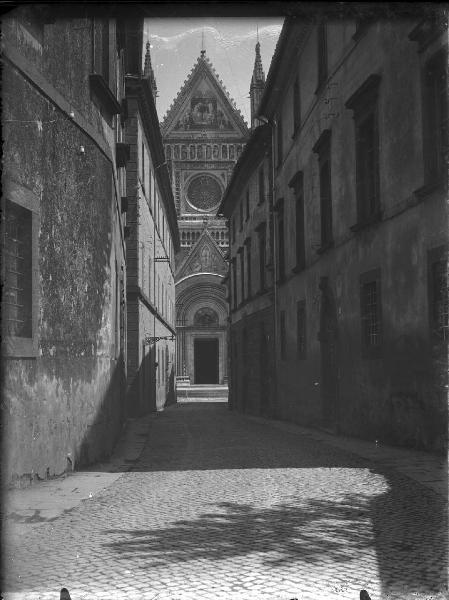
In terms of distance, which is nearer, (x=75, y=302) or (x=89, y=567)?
(x=89, y=567)

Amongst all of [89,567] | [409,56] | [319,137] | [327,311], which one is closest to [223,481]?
[89,567]

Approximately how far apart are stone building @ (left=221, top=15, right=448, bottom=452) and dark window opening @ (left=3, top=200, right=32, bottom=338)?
3092 mm

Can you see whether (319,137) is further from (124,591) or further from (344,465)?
(124,591)

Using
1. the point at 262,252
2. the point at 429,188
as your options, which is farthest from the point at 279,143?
the point at 429,188

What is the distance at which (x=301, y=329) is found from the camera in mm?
18859

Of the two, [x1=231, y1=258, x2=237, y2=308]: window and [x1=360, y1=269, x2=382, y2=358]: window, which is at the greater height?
[x1=231, y1=258, x2=237, y2=308]: window

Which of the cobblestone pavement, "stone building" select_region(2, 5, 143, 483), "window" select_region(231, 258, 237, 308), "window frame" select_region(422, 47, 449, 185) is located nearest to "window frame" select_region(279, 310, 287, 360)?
"stone building" select_region(2, 5, 143, 483)

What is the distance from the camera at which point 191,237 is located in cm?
5656

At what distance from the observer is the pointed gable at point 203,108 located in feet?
25.2

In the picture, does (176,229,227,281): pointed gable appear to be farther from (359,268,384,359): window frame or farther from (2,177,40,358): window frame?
(2,177,40,358): window frame

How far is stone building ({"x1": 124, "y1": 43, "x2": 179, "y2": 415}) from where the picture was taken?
22.1 metres

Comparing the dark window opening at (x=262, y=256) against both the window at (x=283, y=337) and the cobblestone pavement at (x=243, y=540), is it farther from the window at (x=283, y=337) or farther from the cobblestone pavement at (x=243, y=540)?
the cobblestone pavement at (x=243, y=540)

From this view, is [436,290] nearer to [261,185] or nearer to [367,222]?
[367,222]

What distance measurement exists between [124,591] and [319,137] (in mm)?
12740
